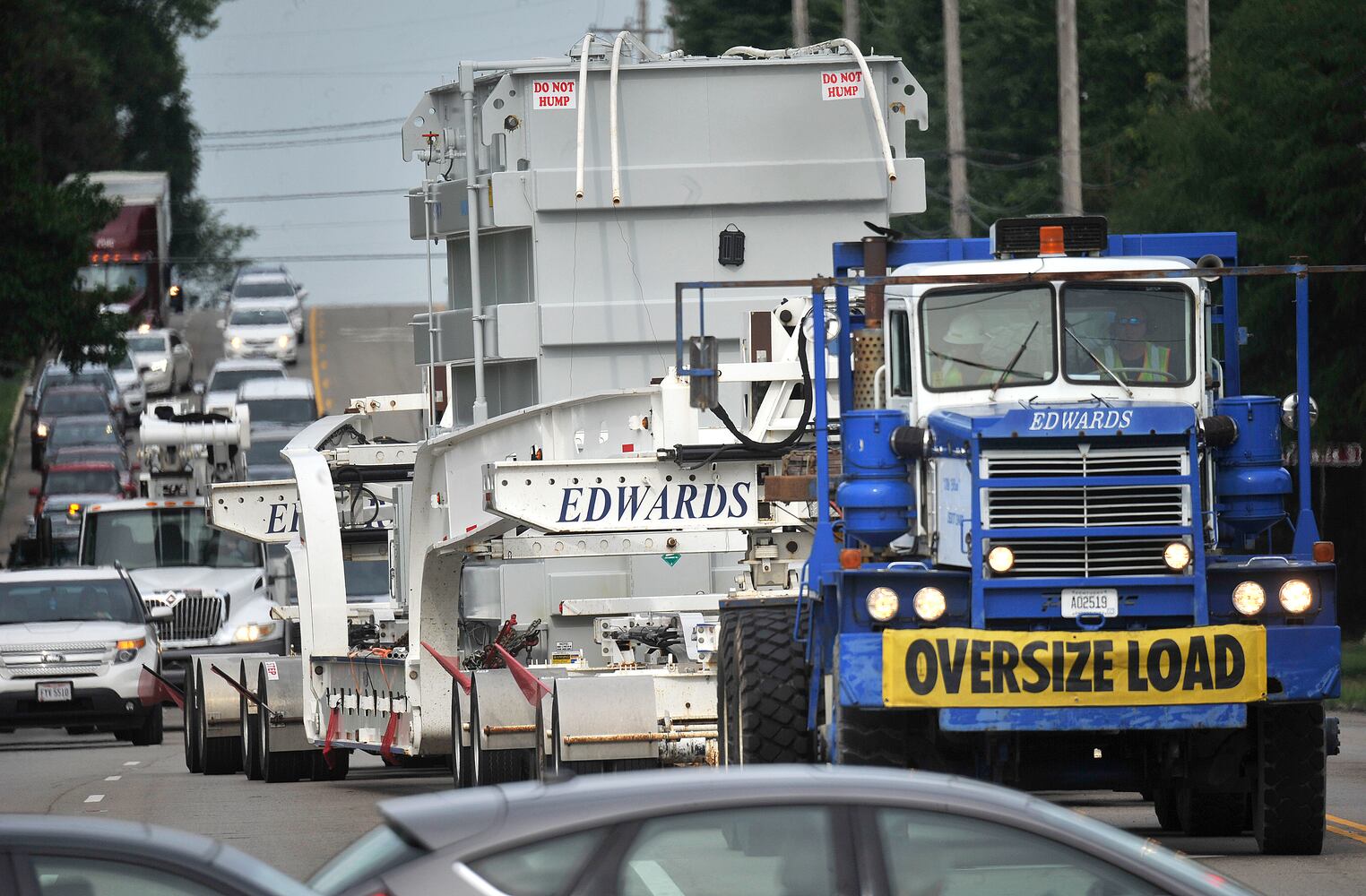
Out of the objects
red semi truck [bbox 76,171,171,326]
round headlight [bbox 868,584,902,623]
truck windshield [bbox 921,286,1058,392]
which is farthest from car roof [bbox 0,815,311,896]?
red semi truck [bbox 76,171,171,326]

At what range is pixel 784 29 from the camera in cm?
7119

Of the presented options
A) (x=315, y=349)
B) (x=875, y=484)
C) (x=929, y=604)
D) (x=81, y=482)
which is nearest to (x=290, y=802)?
(x=875, y=484)

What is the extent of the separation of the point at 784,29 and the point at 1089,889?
66712 mm

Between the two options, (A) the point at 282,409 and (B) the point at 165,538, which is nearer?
(B) the point at 165,538

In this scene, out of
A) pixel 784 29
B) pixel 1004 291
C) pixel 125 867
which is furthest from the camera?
pixel 784 29

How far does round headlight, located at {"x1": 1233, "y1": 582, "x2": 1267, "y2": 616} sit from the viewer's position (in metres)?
12.5

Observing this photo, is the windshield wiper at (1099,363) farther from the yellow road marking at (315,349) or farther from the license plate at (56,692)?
the yellow road marking at (315,349)

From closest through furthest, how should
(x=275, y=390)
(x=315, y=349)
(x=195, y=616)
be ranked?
(x=195, y=616)
(x=275, y=390)
(x=315, y=349)

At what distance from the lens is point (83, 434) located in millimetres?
55500

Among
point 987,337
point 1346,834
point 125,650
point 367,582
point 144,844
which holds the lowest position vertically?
point 125,650

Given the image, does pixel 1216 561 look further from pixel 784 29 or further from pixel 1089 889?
pixel 784 29

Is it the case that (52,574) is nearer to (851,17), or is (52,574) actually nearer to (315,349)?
(851,17)

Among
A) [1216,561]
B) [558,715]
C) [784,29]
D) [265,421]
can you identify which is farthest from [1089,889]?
[784,29]

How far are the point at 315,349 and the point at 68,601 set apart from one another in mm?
45579
